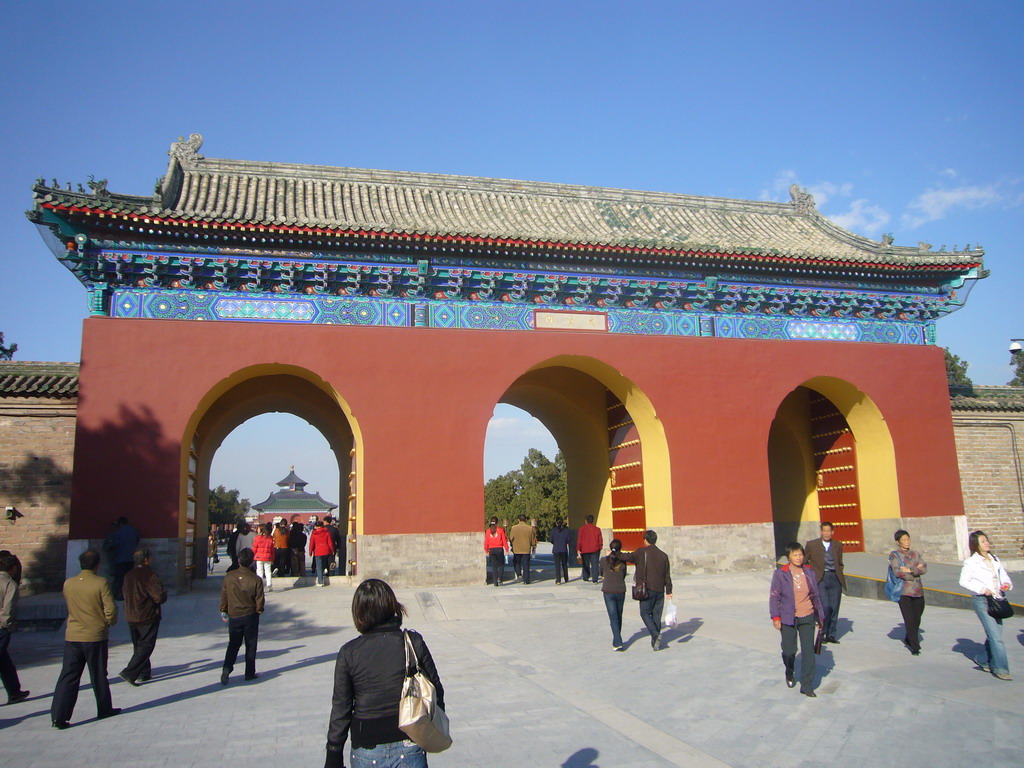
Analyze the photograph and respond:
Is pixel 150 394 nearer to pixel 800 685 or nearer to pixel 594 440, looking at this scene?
Result: pixel 594 440

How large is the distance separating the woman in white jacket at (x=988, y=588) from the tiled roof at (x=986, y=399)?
28.2ft

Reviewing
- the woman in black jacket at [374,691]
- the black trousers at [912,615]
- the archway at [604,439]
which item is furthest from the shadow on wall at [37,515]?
the black trousers at [912,615]

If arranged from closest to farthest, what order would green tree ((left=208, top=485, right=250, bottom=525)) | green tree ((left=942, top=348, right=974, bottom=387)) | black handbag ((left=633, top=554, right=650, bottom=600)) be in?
black handbag ((left=633, top=554, right=650, bottom=600)) → green tree ((left=942, top=348, right=974, bottom=387)) → green tree ((left=208, top=485, right=250, bottom=525))

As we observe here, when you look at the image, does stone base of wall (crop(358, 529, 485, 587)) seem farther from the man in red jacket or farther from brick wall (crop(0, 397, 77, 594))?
brick wall (crop(0, 397, 77, 594))

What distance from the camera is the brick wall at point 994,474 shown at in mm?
13789

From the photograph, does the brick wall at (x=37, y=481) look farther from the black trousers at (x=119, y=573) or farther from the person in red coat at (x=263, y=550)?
the person in red coat at (x=263, y=550)

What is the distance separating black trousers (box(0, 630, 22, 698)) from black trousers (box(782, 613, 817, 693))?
543 centimetres

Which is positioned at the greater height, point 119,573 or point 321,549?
point 321,549

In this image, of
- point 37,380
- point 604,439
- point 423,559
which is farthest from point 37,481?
point 604,439

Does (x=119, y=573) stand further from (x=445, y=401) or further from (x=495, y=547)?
(x=495, y=547)

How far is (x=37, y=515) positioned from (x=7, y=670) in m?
6.15

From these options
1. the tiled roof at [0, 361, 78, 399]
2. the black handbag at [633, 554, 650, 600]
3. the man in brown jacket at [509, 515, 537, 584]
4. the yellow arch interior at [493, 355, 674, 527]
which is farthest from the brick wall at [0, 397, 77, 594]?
the black handbag at [633, 554, 650, 600]

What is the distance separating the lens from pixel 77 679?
16.8ft

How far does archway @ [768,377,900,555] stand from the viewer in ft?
Result: 44.2
